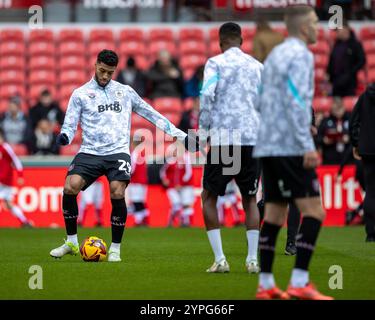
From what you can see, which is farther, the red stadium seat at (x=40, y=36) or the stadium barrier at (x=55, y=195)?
the red stadium seat at (x=40, y=36)

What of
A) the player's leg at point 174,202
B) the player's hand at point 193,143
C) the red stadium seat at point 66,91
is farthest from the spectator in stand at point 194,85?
the player's hand at point 193,143

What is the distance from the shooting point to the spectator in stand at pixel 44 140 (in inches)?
892

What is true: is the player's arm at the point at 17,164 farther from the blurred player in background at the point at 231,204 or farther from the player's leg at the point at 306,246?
the player's leg at the point at 306,246

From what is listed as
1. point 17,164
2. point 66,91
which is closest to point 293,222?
point 17,164

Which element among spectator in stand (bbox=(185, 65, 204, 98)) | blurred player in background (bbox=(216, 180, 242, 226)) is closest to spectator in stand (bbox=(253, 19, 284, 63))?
blurred player in background (bbox=(216, 180, 242, 226))

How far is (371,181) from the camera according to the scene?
619 inches

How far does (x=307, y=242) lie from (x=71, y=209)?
458 cm

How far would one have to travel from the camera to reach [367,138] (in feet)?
51.2

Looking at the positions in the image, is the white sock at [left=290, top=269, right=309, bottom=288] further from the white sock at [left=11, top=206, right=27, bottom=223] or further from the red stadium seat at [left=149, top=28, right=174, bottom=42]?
the red stadium seat at [left=149, top=28, right=174, bottom=42]

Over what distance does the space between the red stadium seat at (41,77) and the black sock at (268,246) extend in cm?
1715

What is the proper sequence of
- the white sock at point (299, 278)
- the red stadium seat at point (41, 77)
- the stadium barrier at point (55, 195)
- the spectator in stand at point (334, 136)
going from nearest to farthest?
the white sock at point (299, 278), the stadium barrier at point (55, 195), the spectator in stand at point (334, 136), the red stadium seat at point (41, 77)

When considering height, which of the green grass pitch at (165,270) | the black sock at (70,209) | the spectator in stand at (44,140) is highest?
the spectator in stand at (44,140)
